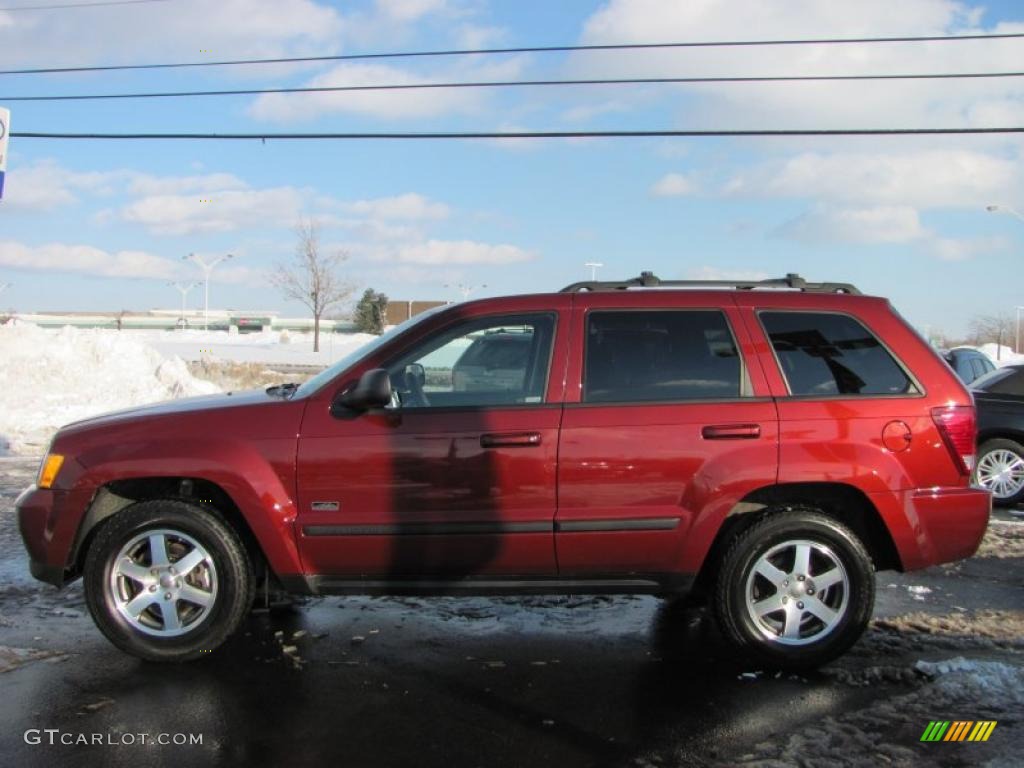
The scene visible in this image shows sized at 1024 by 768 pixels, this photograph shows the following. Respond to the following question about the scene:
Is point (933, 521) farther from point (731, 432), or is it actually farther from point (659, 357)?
point (659, 357)

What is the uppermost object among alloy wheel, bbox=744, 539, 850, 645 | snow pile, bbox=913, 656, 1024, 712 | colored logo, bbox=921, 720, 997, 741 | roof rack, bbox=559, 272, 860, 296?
roof rack, bbox=559, 272, 860, 296

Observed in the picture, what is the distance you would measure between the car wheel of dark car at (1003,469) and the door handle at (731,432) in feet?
18.2

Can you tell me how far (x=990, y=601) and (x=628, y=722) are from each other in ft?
10.1

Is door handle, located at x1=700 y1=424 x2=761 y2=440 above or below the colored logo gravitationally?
above

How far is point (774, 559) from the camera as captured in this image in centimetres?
435

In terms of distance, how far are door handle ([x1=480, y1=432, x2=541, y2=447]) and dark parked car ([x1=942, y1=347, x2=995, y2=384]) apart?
35.1 ft

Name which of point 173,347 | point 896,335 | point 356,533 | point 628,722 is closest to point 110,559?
point 356,533

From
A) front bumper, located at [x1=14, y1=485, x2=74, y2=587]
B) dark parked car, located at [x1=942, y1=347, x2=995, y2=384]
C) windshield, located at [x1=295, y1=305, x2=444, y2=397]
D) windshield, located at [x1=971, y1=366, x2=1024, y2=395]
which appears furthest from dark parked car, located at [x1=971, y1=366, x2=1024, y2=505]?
front bumper, located at [x1=14, y1=485, x2=74, y2=587]

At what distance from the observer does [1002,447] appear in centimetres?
856

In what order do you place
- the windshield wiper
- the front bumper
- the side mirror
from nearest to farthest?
the side mirror
the front bumper
the windshield wiper

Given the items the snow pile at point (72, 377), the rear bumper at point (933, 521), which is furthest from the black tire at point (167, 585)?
the snow pile at point (72, 377)

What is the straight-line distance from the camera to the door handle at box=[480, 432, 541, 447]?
420 cm

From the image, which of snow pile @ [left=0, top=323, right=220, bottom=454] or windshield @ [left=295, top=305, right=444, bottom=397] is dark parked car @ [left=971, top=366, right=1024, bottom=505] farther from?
snow pile @ [left=0, top=323, right=220, bottom=454]

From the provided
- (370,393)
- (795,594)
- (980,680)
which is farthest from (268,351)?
(980,680)
